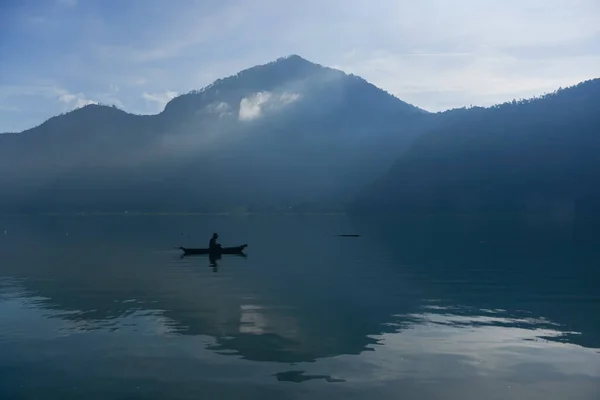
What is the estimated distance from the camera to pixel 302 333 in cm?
3494

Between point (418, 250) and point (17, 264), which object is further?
point (418, 250)

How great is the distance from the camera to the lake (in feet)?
82.6

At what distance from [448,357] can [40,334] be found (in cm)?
2245

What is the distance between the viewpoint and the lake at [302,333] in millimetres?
25172

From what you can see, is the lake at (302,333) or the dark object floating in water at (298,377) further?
the dark object floating in water at (298,377)

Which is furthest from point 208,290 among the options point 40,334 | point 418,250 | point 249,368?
point 418,250

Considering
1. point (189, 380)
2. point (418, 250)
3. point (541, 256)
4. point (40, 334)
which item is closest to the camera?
point (189, 380)

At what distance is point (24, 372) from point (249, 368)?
985 centimetres

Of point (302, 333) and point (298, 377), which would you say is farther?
point (302, 333)

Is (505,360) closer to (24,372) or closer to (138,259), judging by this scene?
(24,372)

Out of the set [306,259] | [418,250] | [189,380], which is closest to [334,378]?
[189,380]

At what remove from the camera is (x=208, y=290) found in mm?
52562

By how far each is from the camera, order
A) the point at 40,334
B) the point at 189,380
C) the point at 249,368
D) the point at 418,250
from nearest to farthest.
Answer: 1. the point at 189,380
2. the point at 249,368
3. the point at 40,334
4. the point at 418,250

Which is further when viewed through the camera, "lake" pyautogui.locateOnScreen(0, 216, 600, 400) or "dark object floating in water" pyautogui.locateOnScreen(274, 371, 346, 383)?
"dark object floating in water" pyautogui.locateOnScreen(274, 371, 346, 383)
